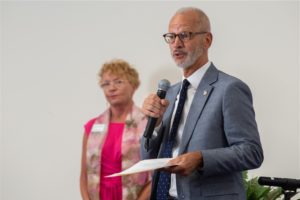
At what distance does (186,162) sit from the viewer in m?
1.51

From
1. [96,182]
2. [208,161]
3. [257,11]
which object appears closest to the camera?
[208,161]

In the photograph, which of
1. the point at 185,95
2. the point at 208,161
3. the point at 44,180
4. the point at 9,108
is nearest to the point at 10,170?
the point at 44,180

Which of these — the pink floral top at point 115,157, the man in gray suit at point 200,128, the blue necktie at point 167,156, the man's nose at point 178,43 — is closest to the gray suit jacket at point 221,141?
the man in gray suit at point 200,128

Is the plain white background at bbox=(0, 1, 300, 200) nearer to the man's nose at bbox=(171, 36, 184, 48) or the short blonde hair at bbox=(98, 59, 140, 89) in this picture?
the short blonde hair at bbox=(98, 59, 140, 89)

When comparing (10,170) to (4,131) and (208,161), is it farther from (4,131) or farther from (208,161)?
(208,161)

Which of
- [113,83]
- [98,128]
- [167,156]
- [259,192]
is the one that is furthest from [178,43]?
[259,192]

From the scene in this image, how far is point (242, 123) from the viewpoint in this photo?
64.7 inches

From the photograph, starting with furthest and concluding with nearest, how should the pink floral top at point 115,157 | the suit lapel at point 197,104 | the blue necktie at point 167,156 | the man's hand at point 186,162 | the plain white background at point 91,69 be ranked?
the plain white background at point 91,69
the pink floral top at point 115,157
the blue necktie at point 167,156
the suit lapel at point 197,104
the man's hand at point 186,162

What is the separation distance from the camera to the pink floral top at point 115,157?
2611mm

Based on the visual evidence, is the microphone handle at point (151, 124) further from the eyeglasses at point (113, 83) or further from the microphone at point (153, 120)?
the eyeglasses at point (113, 83)

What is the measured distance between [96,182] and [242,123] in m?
1.37

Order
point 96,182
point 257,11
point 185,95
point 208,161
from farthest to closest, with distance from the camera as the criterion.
→ 1. point 257,11
2. point 96,182
3. point 185,95
4. point 208,161

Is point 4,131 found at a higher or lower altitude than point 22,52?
lower

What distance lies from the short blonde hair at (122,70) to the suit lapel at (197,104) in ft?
3.34
